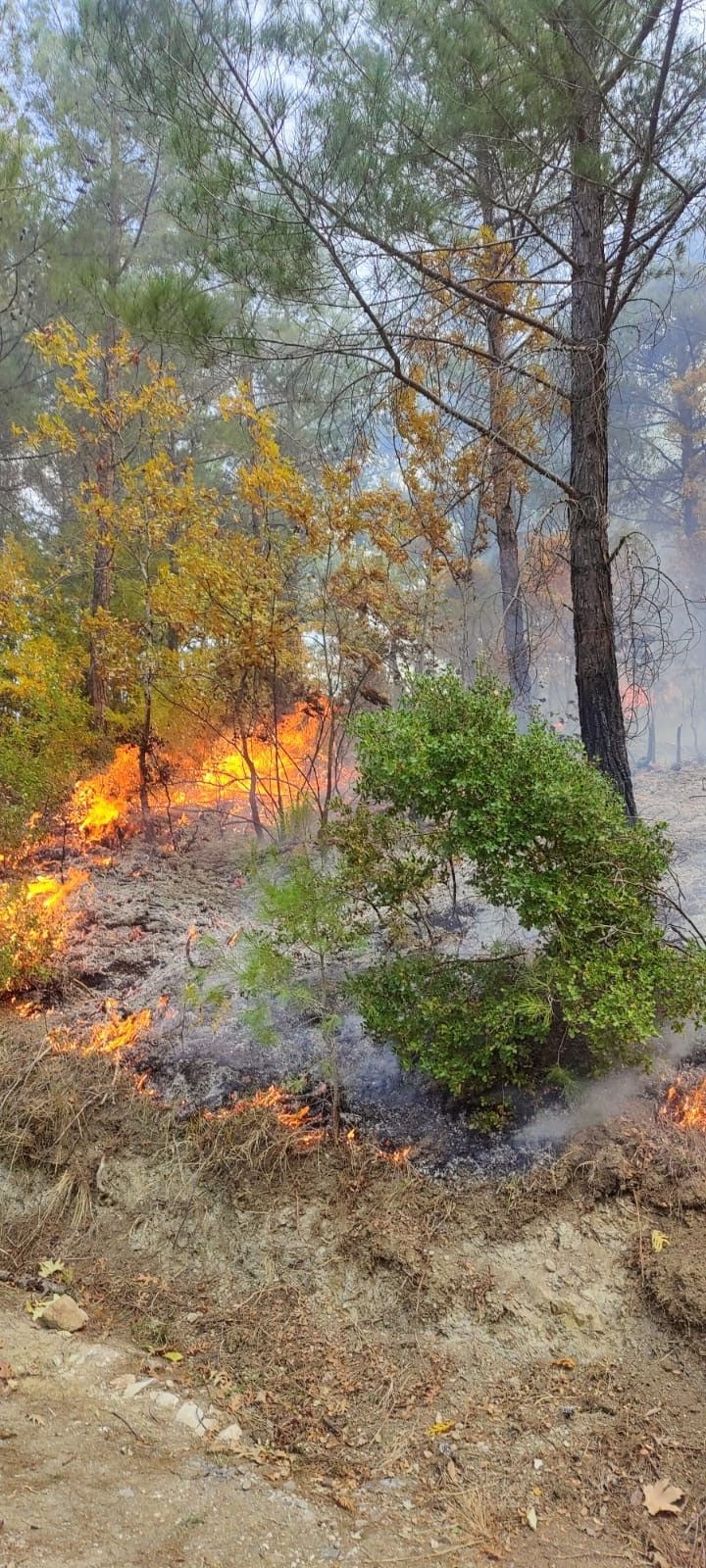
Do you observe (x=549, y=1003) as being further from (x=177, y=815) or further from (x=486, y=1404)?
(x=177, y=815)

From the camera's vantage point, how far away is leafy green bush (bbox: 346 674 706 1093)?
3967mm

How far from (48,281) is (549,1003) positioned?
10.9 m

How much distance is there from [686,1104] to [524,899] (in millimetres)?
1608

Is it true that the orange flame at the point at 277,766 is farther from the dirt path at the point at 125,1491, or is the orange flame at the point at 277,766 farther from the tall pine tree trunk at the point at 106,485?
the dirt path at the point at 125,1491

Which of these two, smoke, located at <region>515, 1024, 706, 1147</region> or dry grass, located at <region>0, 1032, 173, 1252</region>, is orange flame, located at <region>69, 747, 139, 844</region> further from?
smoke, located at <region>515, 1024, 706, 1147</region>

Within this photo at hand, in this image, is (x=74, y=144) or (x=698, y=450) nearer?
(x=74, y=144)

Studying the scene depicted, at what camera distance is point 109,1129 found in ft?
15.9

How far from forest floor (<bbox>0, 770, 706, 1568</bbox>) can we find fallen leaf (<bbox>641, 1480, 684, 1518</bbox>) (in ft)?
0.07

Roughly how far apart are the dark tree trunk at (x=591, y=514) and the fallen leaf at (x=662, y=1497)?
373cm

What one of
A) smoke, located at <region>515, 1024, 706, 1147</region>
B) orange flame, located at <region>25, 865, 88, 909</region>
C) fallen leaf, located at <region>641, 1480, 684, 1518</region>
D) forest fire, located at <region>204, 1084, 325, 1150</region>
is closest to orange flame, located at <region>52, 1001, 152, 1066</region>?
forest fire, located at <region>204, 1084, 325, 1150</region>

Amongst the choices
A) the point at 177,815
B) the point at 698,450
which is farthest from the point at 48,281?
the point at 698,450

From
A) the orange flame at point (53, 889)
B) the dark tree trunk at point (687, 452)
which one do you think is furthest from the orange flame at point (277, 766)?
the dark tree trunk at point (687, 452)

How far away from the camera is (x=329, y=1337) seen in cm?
376

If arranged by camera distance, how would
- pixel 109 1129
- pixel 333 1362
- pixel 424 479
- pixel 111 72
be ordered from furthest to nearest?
pixel 424 479
pixel 111 72
pixel 109 1129
pixel 333 1362
